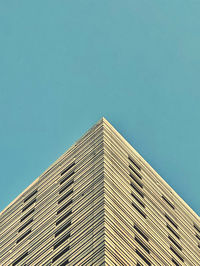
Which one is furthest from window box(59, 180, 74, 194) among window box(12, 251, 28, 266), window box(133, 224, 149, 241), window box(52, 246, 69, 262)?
window box(52, 246, 69, 262)

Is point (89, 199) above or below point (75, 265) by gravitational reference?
above

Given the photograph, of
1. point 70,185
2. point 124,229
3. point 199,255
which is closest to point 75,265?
point 124,229

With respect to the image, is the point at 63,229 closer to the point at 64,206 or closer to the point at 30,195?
the point at 64,206

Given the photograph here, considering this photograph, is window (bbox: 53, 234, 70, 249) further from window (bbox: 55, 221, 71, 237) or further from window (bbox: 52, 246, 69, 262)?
window (bbox: 52, 246, 69, 262)

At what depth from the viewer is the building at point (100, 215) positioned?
87.9 meters

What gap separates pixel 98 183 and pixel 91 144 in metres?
13.7

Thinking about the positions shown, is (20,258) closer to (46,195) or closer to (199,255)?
(46,195)

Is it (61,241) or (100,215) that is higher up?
(61,241)

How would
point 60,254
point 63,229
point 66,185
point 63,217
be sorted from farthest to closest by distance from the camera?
1. point 66,185
2. point 63,217
3. point 63,229
4. point 60,254

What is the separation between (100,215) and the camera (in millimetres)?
89625

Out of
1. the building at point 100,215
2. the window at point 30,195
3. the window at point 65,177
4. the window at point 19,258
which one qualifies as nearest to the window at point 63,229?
the building at point 100,215

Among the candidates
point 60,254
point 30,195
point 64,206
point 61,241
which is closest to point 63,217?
point 64,206

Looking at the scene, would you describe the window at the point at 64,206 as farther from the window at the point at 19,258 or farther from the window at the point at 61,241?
the window at the point at 61,241

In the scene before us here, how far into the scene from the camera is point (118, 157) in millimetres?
106500
